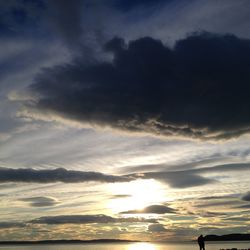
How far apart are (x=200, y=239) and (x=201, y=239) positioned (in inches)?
6.1

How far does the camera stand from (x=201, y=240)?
64.5m

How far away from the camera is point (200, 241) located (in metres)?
64.5

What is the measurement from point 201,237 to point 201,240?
0.48 metres

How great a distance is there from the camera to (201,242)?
64188mm

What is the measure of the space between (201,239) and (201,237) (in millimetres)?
406

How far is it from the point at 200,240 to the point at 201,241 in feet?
0.94

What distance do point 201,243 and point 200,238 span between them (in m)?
0.80

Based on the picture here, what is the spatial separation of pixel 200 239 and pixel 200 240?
0.15 meters

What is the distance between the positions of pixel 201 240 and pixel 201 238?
0.99 feet

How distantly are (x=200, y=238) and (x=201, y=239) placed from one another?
29cm

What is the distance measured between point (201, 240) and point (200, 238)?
1.13ft

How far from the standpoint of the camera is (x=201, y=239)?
6462cm

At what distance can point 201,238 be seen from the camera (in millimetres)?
64625

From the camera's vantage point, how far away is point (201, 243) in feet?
210
